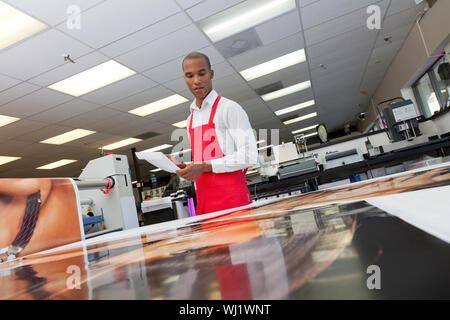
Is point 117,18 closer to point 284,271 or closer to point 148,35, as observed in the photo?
point 148,35

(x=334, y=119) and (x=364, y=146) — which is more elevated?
(x=334, y=119)

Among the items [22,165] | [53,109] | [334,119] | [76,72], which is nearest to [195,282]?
[76,72]

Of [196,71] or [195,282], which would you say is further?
[196,71]

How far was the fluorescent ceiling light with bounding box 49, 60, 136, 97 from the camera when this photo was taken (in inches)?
169

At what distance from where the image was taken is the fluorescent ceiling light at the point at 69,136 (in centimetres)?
653

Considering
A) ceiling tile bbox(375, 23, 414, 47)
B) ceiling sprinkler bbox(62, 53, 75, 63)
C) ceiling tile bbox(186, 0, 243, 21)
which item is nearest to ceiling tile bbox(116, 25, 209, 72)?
ceiling tile bbox(186, 0, 243, 21)

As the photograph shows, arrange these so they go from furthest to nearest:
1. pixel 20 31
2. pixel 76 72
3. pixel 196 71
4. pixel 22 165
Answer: pixel 22 165 → pixel 76 72 → pixel 20 31 → pixel 196 71

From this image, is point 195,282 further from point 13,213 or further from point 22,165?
point 22,165

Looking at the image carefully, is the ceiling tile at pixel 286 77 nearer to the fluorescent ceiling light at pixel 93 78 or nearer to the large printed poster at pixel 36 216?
the fluorescent ceiling light at pixel 93 78

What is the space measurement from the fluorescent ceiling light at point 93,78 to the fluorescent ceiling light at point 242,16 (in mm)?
1439

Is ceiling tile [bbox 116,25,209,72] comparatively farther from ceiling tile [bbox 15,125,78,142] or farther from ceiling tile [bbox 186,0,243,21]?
ceiling tile [bbox 15,125,78,142]

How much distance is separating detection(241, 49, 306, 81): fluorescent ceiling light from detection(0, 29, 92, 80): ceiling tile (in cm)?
284

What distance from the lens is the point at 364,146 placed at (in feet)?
15.1
